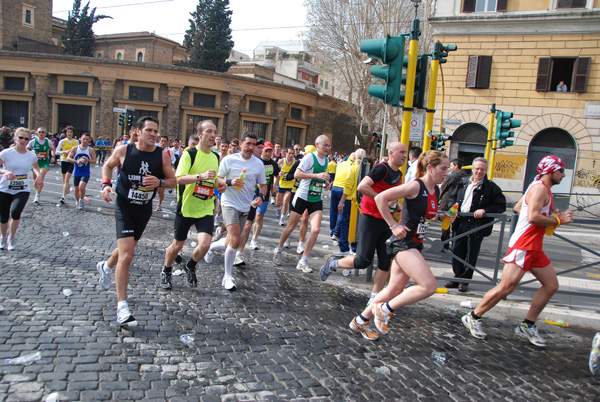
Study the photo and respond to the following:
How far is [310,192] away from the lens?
741 centimetres

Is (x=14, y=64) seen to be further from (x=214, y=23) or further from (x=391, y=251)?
(x=391, y=251)

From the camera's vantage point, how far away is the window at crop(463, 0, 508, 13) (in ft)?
74.4

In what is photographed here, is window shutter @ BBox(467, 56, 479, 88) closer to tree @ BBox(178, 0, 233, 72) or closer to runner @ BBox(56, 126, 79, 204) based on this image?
runner @ BBox(56, 126, 79, 204)

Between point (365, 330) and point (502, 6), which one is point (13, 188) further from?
point (502, 6)

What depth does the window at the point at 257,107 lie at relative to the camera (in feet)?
131

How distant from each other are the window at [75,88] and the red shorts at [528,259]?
3911cm

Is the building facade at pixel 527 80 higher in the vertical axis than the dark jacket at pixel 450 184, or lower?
higher

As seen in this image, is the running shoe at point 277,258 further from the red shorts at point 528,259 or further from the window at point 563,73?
the window at point 563,73

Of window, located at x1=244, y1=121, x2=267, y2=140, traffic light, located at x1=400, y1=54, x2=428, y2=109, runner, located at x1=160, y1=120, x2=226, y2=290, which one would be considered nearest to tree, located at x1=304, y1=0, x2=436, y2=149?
window, located at x1=244, y1=121, x2=267, y2=140

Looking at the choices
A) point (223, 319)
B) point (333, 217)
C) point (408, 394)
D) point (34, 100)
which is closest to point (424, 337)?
point (408, 394)

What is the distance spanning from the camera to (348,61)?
3303 cm

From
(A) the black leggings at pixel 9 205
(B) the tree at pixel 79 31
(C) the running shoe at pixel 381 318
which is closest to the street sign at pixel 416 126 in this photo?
(C) the running shoe at pixel 381 318

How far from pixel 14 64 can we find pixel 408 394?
43071 mm

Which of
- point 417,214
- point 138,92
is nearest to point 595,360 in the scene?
point 417,214
